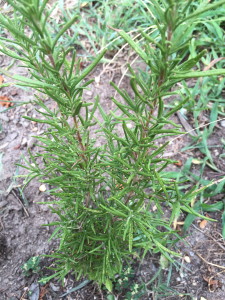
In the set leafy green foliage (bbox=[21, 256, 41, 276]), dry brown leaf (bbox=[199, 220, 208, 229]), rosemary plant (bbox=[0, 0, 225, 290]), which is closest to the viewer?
rosemary plant (bbox=[0, 0, 225, 290])

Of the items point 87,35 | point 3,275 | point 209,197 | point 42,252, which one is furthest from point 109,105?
point 3,275

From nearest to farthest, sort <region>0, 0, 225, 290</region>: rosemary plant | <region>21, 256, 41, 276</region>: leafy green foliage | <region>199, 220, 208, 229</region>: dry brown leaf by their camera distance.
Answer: <region>0, 0, 225, 290</region>: rosemary plant, <region>21, 256, 41, 276</region>: leafy green foliage, <region>199, 220, 208, 229</region>: dry brown leaf

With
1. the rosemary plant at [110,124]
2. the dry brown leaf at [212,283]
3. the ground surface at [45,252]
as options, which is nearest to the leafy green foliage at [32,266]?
the ground surface at [45,252]

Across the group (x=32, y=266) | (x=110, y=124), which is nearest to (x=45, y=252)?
(x=32, y=266)

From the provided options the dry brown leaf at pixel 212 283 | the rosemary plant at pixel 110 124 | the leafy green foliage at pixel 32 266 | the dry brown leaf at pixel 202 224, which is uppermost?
the rosemary plant at pixel 110 124

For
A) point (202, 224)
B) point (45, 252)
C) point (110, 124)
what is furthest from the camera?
point (202, 224)

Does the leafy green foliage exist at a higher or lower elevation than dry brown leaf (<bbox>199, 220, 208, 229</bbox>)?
higher

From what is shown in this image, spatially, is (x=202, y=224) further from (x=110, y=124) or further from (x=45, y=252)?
(x=110, y=124)

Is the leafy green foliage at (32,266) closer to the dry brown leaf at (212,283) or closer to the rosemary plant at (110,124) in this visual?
the rosemary plant at (110,124)

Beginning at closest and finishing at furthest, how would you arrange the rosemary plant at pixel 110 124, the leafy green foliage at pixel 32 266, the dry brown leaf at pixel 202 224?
the rosemary plant at pixel 110 124 < the leafy green foliage at pixel 32 266 < the dry brown leaf at pixel 202 224

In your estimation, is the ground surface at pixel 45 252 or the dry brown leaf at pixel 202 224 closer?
the ground surface at pixel 45 252

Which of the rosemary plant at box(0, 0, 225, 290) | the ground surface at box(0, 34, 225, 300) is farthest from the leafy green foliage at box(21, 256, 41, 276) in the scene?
the rosemary plant at box(0, 0, 225, 290)

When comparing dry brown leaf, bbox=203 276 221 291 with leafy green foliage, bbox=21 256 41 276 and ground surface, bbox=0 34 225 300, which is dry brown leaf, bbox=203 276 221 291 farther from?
leafy green foliage, bbox=21 256 41 276

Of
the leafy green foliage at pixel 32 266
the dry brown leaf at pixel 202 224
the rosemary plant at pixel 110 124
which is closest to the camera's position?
the rosemary plant at pixel 110 124
